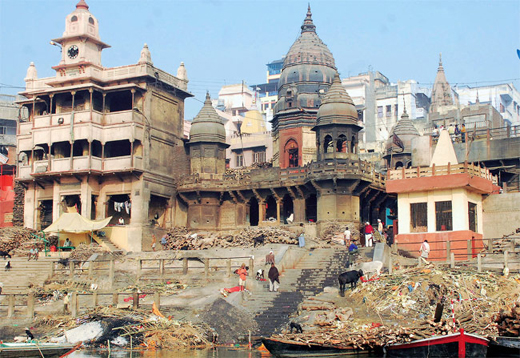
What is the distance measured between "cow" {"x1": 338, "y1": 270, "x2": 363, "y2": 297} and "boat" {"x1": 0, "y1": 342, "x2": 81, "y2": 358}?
966cm

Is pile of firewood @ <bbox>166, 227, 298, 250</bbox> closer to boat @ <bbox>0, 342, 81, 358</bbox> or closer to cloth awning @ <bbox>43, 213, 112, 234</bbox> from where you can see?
cloth awning @ <bbox>43, 213, 112, 234</bbox>

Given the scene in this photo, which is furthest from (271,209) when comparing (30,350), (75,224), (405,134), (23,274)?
(30,350)

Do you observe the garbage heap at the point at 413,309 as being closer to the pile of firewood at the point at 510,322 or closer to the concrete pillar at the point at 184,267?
the pile of firewood at the point at 510,322

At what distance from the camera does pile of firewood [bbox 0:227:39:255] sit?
40719mm

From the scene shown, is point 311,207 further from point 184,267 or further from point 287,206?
point 184,267

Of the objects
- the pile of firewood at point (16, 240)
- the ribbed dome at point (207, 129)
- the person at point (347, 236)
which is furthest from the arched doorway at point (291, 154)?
the pile of firewood at point (16, 240)

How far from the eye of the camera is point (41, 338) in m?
24.4

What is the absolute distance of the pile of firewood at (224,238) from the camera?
127 ft

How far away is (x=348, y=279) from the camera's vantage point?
27109 millimetres

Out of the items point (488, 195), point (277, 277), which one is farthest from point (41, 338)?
point (488, 195)

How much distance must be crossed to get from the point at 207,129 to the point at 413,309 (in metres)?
24.6

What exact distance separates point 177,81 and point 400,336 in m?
29.1

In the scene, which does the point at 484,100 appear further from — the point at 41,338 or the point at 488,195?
the point at 41,338

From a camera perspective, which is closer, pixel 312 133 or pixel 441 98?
pixel 312 133
